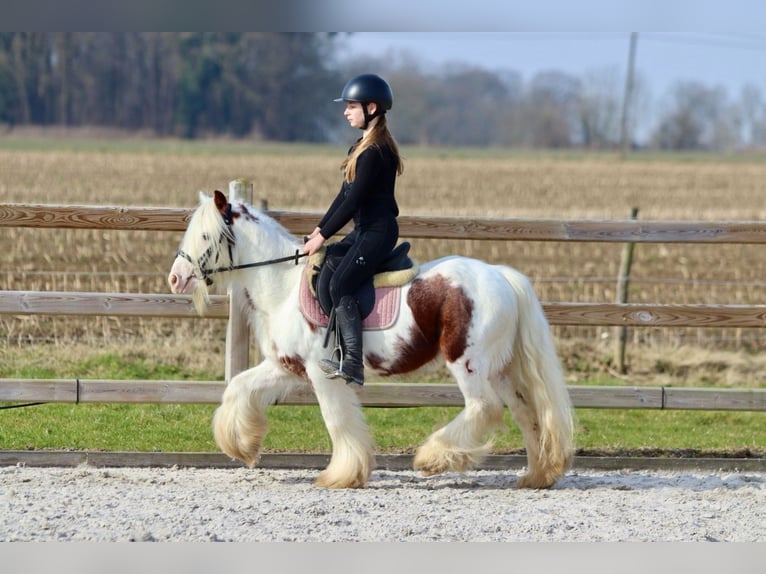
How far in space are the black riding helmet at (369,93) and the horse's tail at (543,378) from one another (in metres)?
1.23

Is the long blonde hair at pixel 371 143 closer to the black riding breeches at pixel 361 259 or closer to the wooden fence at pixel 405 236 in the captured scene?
the black riding breeches at pixel 361 259

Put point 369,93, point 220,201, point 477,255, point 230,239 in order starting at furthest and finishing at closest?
point 477,255, point 230,239, point 220,201, point 369,93

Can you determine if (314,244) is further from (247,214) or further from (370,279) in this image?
(247,214)

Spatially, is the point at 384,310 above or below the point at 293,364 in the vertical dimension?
above

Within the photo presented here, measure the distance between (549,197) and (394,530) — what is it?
3210 cm

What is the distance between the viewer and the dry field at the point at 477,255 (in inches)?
439

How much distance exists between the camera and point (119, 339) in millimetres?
11180

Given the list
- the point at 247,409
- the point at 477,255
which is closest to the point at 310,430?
the point at 247,409

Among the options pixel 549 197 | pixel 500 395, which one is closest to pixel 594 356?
pixel 500 395

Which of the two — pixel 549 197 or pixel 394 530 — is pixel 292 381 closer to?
pixel 394 530

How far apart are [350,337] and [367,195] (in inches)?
32.9

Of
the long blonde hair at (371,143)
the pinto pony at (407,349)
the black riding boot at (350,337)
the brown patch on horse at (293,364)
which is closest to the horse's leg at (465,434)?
the pinto pony at (407,349)

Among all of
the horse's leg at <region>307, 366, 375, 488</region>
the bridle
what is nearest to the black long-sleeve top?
the bridle

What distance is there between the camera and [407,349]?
6.56 metres
